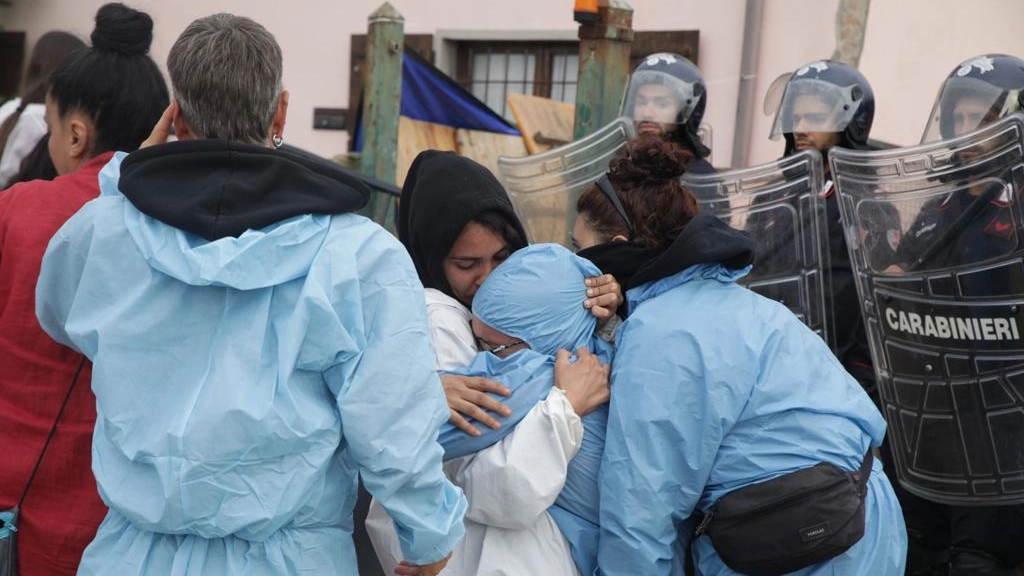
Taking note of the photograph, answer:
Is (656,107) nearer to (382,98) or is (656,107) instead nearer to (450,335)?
(382,98)

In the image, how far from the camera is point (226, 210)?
195 centimetres

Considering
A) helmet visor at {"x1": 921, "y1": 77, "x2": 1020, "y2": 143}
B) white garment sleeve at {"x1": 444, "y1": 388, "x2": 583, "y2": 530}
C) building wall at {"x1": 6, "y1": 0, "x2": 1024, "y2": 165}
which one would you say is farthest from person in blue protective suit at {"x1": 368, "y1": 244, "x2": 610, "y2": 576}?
building wall at {"x1": 6, "y1": 0, "x2": 1024, "y2": 165}

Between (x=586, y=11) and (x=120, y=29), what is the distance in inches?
120

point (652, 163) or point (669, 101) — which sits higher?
point (669, 101)

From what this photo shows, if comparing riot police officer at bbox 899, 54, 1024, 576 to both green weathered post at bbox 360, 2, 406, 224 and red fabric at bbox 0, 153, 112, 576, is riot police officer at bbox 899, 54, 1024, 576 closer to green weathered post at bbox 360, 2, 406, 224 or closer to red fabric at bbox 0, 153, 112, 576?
red fabric at bbox 0, 153, 112, 576

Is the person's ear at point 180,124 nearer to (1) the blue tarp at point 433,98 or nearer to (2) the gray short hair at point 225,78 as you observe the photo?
(2) the gray short hair at point 225,78

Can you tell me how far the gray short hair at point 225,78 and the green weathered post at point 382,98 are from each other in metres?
3.89

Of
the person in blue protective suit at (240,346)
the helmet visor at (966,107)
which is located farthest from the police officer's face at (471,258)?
the helmet visor at (966,107)

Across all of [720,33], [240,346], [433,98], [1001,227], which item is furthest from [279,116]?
[720,33]

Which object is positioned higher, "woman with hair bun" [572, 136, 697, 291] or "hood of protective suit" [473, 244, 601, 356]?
"woman with hair bun" [572, 136, 697, 291]

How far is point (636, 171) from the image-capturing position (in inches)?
104

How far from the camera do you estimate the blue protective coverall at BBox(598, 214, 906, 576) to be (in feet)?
7.86

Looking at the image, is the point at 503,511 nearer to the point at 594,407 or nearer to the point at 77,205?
the point at 594,407

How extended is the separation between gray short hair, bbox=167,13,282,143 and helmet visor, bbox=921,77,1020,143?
2689 mm
